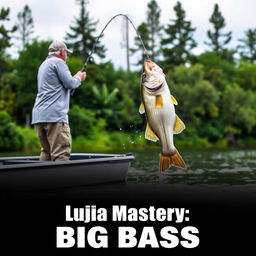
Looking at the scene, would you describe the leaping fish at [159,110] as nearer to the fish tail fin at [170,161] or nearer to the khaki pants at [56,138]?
the fish tail fin at [170,161]

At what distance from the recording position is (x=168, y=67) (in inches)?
2205

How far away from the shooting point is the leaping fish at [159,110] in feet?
22.5

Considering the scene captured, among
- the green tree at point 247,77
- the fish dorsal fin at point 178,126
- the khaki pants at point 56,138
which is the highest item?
the green tree at point 247,77

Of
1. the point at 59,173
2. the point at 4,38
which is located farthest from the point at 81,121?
the point at 59,173

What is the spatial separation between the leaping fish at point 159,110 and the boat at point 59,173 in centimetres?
277

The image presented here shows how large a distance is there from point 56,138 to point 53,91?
74cm

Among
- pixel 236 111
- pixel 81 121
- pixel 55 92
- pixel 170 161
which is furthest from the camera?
pixel 236 111

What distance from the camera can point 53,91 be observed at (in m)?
9.41

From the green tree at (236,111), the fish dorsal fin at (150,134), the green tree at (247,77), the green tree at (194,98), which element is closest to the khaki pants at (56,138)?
the fish dorsal fin at (150,134)

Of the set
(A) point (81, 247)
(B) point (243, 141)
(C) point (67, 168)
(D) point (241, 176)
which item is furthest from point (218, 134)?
(A) point (81, 247)

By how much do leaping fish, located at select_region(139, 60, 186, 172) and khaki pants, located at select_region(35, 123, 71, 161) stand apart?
2605 millimetres

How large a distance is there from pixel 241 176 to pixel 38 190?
560cm

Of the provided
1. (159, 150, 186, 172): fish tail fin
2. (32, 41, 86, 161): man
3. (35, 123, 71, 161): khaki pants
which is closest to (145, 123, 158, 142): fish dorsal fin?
(159, 150, 186, 172): fish tail fin

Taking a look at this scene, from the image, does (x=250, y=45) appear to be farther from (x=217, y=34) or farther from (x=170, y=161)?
(x=170, y=161)
